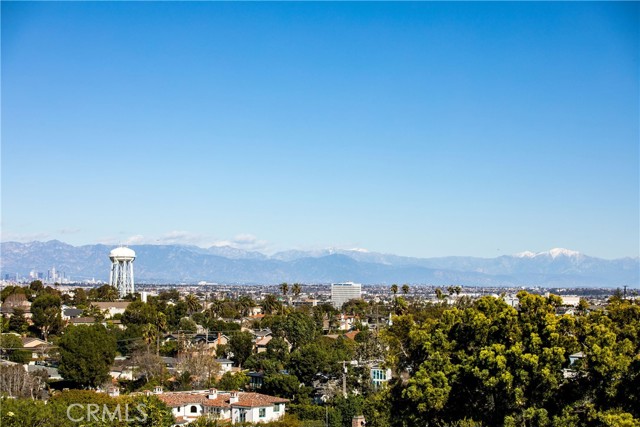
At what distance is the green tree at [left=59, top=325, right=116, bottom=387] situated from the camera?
42.4 meters

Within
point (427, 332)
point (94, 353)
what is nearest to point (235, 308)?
point (94, 353)

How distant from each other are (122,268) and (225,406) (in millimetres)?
111954

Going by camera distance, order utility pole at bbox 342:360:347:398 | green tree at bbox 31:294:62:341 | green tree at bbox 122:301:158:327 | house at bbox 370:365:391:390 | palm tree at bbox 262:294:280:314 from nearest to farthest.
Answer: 1. utility pole at bbox 342:360:347:398
2. house at bbox 370:365:391:390
3. green tree at bbox 31:294:62:341
4. green tree at bbox 122:301:158:327
5. palm tree at bbox 262:294:280:314

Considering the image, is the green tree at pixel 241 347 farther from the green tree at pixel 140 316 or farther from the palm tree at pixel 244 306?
the palm tree at pixel 244 306

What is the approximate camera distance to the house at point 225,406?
109 ft

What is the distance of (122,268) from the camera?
141 m

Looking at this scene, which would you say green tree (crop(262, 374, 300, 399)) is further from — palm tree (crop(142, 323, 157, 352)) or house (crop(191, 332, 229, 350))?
house (crop(191, 332, 229, 350))

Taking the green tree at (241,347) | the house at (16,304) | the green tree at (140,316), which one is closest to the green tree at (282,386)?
the green tree at (241,347)

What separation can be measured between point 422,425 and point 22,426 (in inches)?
431

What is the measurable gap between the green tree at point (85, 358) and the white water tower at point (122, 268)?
303ft

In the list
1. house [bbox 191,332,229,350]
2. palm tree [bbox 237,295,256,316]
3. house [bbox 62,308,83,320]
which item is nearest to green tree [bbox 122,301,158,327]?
house [bbox 191,332,229,350]

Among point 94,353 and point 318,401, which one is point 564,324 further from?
point 94,353

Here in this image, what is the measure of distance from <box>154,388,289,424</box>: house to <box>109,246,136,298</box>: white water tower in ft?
339

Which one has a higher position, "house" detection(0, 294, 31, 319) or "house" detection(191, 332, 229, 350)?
"house" detection(0, 294, 31, 319)
